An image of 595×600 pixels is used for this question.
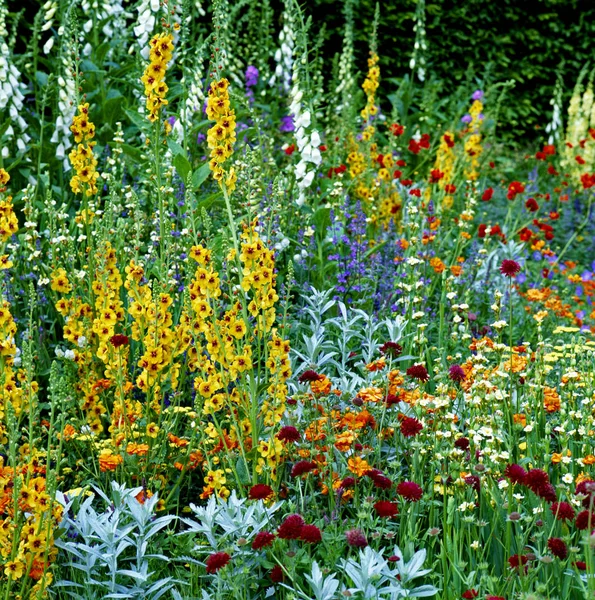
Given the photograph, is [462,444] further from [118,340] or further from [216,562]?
[118,340]

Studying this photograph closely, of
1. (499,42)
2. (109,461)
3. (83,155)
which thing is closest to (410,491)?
(109,461)

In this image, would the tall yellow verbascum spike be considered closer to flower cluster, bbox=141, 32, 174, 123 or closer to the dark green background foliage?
flower cluster, bbox=141, 32, 174, 123

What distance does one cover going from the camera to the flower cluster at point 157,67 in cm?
301

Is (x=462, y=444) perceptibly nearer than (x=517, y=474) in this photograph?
No

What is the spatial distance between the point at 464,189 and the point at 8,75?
3702 millimetres

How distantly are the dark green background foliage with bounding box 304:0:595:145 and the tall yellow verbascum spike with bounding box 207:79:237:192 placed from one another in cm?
669

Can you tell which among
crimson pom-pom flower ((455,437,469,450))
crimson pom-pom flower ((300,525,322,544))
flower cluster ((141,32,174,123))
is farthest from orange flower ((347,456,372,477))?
flower cluster ((141,32,174,123))

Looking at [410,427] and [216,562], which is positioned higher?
[410,427]

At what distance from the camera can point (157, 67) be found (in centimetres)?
305

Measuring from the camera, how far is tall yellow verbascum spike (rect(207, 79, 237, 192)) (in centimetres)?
284

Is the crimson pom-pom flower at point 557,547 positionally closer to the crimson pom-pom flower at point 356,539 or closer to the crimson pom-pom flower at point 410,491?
the crimson pom-pom flower at point 410,491

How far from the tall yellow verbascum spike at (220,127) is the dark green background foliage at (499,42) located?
22.0 feet

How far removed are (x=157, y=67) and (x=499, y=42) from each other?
8.19 m

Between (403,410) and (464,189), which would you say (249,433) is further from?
(464,189)
